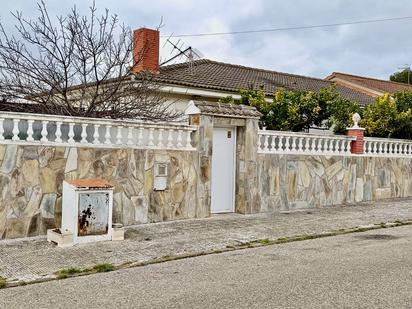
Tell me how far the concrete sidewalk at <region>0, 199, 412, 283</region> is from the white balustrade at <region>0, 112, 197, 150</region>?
1690mm

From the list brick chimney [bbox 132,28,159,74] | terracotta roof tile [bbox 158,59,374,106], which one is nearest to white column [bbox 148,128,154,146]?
terracotta roof tile [bbox 158,59,374,106]

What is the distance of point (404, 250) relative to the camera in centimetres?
745

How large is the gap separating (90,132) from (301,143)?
5633 millimetres

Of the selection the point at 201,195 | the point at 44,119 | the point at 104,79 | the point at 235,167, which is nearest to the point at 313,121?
the point at 235,167

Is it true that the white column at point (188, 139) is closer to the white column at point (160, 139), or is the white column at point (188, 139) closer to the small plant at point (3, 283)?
the white column at point (160, 139)

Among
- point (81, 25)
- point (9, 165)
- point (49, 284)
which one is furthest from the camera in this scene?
point (81, 25)

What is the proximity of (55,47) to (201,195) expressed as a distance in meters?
4.74

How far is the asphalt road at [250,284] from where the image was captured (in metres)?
4.93

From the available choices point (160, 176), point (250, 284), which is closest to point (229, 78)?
point (160, 176)

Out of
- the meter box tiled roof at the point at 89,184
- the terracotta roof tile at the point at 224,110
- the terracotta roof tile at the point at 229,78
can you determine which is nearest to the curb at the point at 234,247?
the meter box tiled roof at the point at 89,184

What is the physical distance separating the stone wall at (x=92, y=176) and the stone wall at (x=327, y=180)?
6.72 ft

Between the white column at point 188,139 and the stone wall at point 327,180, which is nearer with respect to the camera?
the white column at point 188,139

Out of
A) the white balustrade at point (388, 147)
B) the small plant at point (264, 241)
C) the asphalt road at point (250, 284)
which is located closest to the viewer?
the asphalt road at point (250, 284)

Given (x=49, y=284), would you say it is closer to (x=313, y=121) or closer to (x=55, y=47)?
(x=55, y=47)
